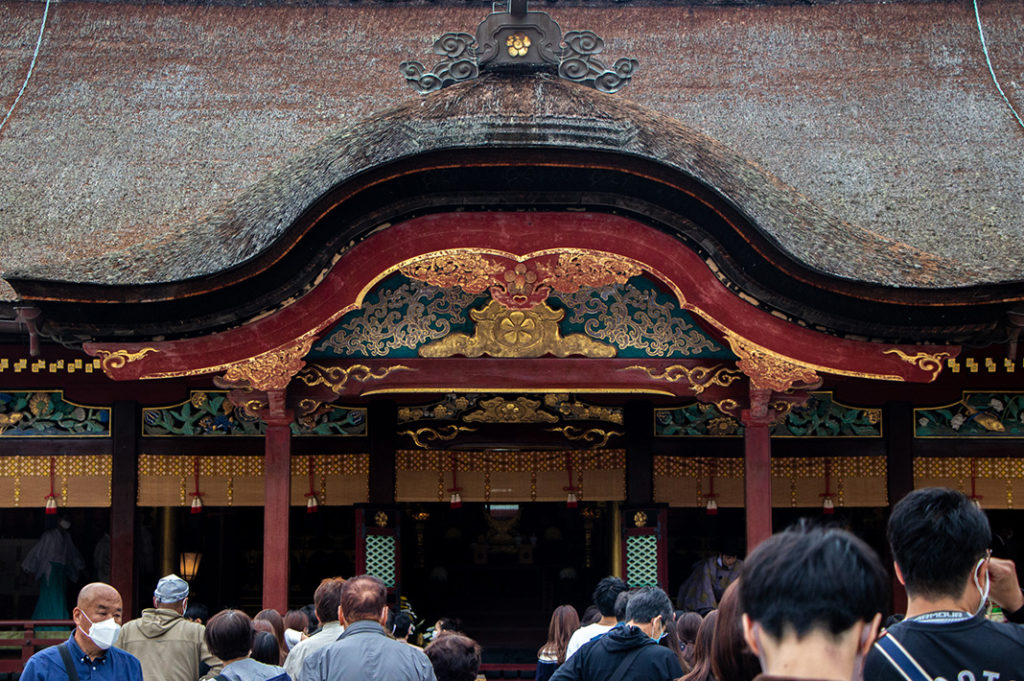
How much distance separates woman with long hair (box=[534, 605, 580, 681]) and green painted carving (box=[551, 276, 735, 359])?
1.97 meters

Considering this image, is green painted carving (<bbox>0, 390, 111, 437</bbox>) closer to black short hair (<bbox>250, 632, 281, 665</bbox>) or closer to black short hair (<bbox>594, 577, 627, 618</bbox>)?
black short hair (<bbox>250, 632, 281, 665</bbox>)

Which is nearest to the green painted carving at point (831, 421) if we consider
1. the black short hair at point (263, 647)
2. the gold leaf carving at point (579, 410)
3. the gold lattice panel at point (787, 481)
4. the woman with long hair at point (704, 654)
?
the gold lattice panel at point (787, 481)

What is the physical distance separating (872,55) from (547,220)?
6940 millimetres

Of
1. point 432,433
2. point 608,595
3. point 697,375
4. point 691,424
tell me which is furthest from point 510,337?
point 691,424

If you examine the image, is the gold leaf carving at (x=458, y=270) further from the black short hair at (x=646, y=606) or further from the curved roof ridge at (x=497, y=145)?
the black short hair at (x=646, y=606)

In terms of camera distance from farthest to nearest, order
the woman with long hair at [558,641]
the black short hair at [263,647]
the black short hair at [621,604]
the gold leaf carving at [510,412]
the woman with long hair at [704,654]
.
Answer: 1. the gold leaf carving at [510,412]
2. the woman with long hair at [558,641]
3. the black short hair at [621,604]
4. the black short hair at [263,647]
5. the woman with long hair at [704,654]

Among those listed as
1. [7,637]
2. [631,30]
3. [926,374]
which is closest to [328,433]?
[7,637]

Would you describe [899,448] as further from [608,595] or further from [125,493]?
[125,493]

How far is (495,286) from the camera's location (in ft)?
26.0

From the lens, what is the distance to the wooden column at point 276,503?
8.05m

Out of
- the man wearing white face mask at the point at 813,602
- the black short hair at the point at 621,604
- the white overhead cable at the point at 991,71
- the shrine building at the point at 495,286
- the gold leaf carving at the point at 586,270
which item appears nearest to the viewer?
the man wearing white face mask at the point at 813,602

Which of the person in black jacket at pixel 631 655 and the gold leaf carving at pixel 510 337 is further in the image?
the gold leaf carving at pixel 510 337

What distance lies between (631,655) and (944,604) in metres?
1.79

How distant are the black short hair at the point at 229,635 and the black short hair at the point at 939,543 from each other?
9.28 ft
